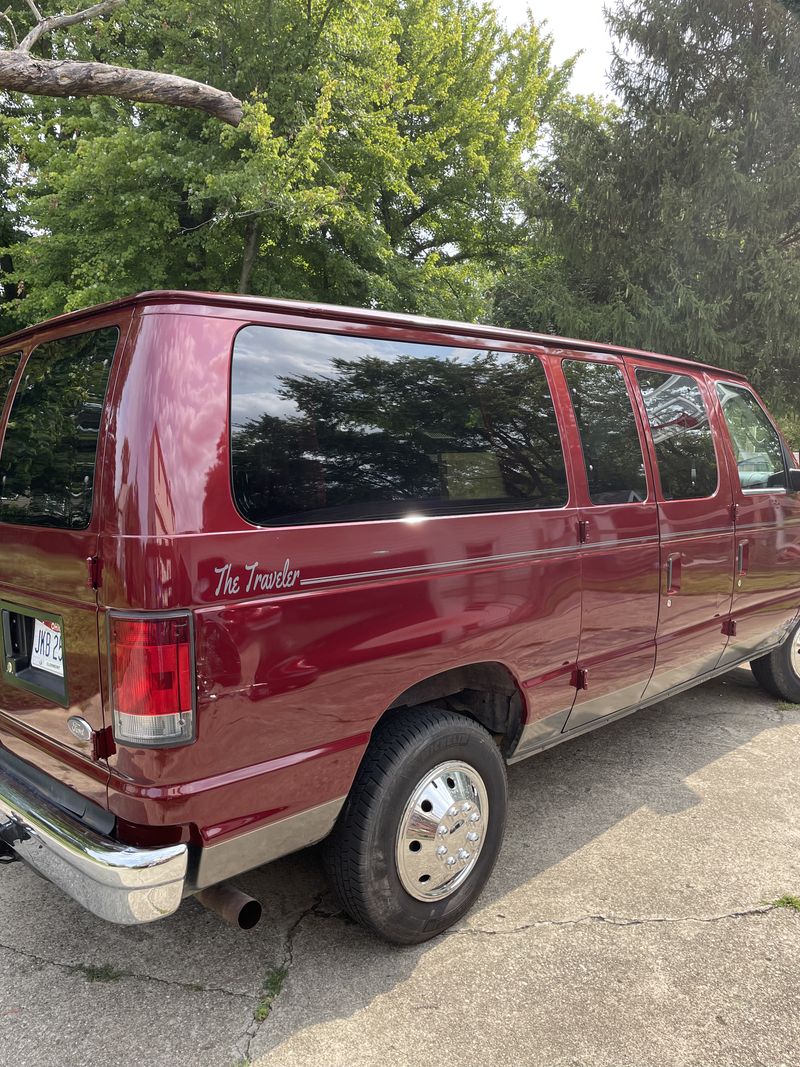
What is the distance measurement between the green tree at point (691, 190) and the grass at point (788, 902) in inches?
356

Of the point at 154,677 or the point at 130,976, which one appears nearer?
the point at 154,677

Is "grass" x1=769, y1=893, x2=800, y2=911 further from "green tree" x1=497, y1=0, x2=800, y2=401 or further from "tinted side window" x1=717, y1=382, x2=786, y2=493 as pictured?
"green tree" x1=497, y1=0, x2=800, y2=401

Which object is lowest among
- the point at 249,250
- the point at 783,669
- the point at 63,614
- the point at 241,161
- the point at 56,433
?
the point at 783,669

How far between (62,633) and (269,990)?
52.1 inches

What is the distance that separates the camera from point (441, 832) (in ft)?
8.19

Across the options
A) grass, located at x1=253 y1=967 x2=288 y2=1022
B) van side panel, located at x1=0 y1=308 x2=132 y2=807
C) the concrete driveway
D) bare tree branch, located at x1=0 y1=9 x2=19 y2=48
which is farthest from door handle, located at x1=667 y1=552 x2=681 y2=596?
bare tree branch, located at x1=0 y1=9 x2=19 y2=48

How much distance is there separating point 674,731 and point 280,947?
290cm

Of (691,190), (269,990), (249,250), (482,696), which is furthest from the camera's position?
(249,250)

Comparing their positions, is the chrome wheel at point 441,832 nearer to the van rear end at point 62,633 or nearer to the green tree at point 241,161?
the van rear end at point 62,633

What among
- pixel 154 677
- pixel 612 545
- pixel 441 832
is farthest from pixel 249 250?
pixel 154 677

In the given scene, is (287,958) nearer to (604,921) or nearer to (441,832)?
(441,832)

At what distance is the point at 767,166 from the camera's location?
10.1 m

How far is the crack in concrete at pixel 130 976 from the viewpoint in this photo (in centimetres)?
234

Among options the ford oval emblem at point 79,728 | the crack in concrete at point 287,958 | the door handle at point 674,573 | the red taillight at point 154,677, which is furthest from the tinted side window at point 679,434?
the ford oval emblem at point 79,728
